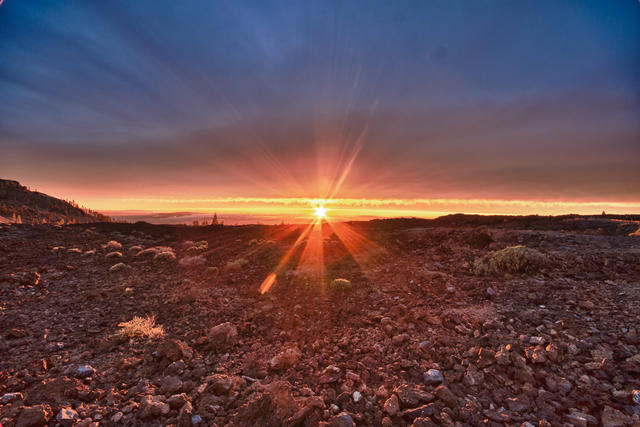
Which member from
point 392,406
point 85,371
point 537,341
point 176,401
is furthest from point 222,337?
point 537,341

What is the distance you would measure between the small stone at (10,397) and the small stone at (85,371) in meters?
0.62

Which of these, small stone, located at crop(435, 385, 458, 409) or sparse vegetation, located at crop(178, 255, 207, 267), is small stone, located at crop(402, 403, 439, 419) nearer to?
small stone, located at crop(435, 385, 458, 409)

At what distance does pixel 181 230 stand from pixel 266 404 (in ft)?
73.0

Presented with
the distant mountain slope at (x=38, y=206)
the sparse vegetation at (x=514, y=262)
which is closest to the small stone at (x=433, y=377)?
the sparse vegetation at (x=514, y=262)

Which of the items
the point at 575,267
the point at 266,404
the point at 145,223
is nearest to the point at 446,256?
the point at 575,267

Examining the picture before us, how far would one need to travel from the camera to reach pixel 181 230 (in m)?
22.0

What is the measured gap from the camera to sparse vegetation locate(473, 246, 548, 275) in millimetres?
7285

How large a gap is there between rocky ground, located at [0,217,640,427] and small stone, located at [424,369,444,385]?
20 millimetres

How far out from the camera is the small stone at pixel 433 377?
Answer: 3703mm

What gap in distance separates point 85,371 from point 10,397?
79 cm

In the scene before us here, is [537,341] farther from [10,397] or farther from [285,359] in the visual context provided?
[10,397]

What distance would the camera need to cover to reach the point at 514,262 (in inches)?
295

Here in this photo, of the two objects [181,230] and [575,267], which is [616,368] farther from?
[181,230]

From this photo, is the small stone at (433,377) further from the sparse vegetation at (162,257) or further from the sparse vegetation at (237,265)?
the sparse vegetation at (162,257)
